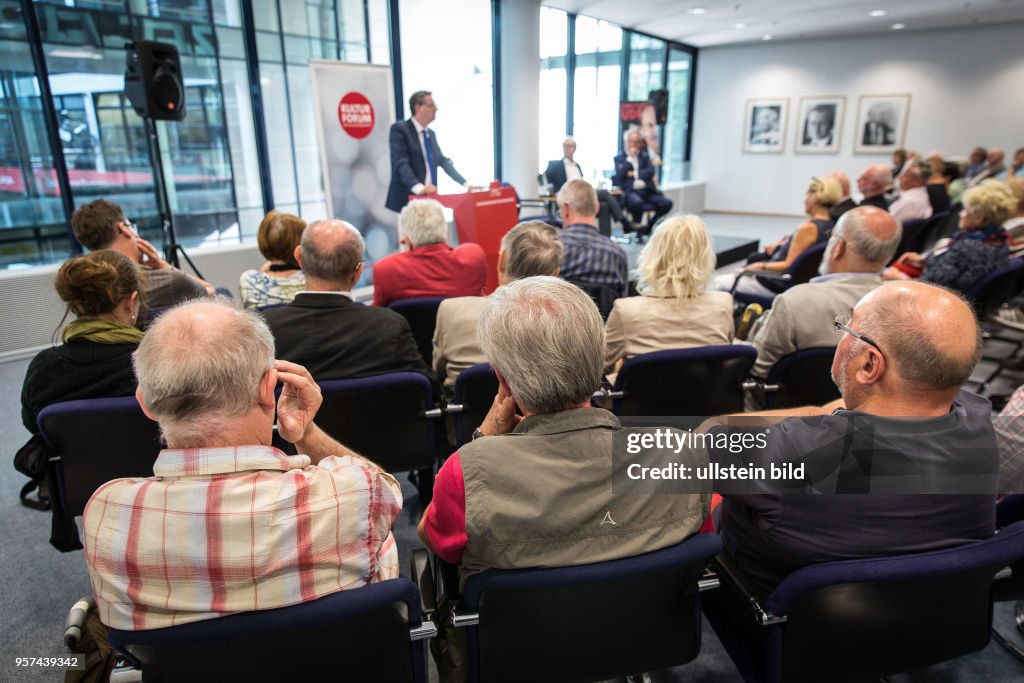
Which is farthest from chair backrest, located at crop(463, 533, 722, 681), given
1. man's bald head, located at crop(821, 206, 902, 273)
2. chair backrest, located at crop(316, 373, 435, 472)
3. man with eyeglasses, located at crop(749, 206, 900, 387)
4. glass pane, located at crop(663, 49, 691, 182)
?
glass pane, located at crop(663, 49, 691, 182)

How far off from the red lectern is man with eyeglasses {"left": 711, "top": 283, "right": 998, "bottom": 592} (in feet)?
12.7

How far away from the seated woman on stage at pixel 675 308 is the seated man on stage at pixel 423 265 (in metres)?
0.99

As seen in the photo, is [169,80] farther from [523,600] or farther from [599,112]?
[599,112]

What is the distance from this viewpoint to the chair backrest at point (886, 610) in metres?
1.01

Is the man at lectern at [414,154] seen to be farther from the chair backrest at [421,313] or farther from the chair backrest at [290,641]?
the chair backrest at [290,641]

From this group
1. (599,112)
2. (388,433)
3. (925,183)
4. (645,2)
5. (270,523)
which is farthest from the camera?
(599,112)

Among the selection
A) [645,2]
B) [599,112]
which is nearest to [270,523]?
[645,2]

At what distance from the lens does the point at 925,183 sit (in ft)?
18.1

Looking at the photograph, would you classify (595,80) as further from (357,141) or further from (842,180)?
(842,180)

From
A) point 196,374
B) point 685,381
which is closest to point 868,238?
point 685,381

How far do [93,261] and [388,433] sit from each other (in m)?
1.10

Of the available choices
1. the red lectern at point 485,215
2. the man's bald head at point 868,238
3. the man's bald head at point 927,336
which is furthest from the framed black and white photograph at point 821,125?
the man's bald head at point 927,336

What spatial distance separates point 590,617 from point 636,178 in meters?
8.32

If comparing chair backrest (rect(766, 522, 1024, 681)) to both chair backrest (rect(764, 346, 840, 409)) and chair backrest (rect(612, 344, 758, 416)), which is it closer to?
chair backrest (rect(612, 344, 758, 416))
